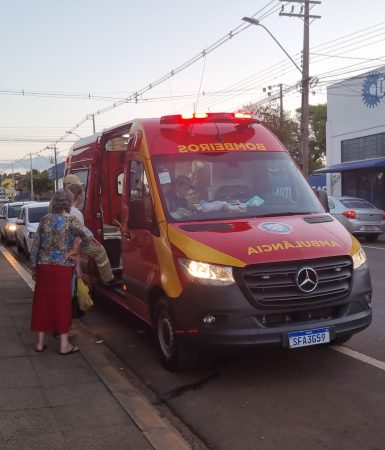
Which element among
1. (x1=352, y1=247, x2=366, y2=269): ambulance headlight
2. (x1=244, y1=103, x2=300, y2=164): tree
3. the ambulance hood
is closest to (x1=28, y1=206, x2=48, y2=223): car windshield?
the ambulance hood

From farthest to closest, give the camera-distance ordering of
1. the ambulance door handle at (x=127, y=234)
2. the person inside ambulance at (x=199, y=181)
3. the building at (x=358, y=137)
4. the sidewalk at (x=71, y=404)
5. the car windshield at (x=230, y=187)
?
the building at (x=358, y=137) < the ambulance door handle at (x=127, y=234) < the person inside ambulance at (x=199, y=181) < the car windshield at (x=230, y=187) < the sidewalk at (x=71, y=404)

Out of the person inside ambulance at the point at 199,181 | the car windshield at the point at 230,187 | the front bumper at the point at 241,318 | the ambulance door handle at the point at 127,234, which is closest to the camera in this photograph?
the front bumper at the point at 241,318

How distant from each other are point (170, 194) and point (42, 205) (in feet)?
36.9

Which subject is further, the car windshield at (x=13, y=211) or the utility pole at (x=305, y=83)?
the utility pole at (x=305, y=83)

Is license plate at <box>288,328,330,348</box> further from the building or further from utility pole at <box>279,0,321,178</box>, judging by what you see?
the building

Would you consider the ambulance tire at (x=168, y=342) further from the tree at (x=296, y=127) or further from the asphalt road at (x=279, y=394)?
the tree at (x=296, y=127)

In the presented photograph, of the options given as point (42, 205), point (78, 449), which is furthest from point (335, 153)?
point (78, 449)

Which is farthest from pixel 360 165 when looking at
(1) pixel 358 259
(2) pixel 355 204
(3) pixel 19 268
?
(1) pixel 358 259

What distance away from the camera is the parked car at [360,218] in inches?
706

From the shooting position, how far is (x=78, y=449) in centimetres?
365

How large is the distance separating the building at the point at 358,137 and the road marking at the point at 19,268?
15629mm

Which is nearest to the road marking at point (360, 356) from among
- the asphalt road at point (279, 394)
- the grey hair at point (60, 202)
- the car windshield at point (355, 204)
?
the asphalt road at point (279, 394)

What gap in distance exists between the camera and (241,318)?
4.64m

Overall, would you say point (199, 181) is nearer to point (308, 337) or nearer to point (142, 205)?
point (142, 205)
